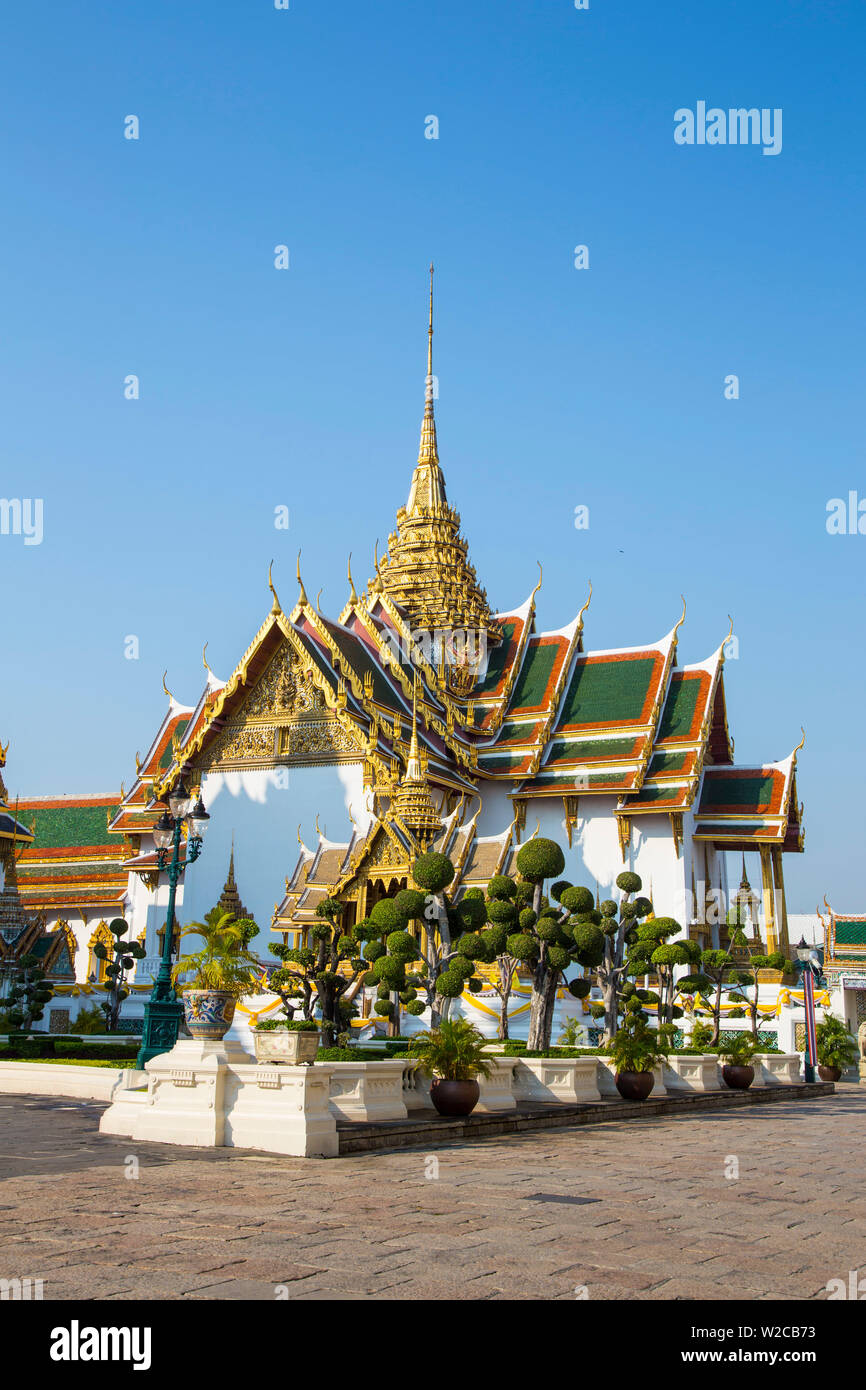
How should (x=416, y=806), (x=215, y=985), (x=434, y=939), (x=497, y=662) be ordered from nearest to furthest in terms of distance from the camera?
(x=215, y=985) → (x=434, y=939) → (x=416, y=806) → (x=497, y=662)

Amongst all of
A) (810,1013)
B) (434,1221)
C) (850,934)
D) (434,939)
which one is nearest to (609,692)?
(850,934)

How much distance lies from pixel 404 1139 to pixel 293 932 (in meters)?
15.1

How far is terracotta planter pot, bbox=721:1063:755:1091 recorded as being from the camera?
1730 centimetres

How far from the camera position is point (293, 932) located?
24.9 metres

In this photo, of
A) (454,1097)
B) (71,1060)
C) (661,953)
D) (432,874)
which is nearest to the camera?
(454,1097)

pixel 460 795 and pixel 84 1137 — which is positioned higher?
pixel 460 795

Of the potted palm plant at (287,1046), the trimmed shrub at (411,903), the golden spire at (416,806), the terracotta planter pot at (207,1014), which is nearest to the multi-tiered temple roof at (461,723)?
the golden spire at (416,806)

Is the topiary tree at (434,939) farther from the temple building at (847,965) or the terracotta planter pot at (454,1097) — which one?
the temple building at (847,965)

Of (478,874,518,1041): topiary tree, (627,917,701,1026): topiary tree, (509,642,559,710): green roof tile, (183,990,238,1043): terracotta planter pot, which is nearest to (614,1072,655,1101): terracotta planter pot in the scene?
(478,874,518,1041): topiary tree

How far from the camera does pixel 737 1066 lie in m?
17.3

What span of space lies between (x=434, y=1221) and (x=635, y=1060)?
8297 millimetres

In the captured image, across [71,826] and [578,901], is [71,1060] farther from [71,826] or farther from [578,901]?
[71,826]
